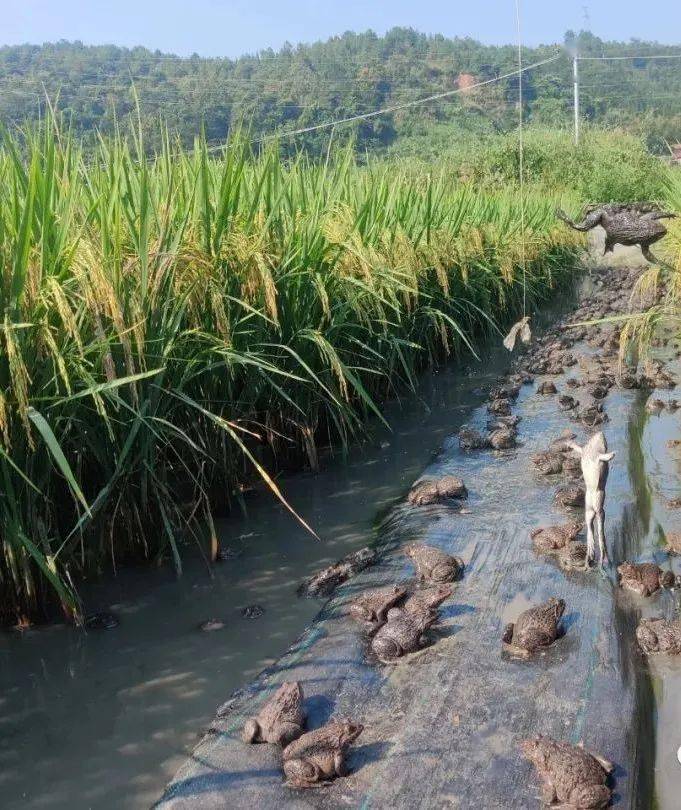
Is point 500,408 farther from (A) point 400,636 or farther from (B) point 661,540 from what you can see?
(A) point 400,636

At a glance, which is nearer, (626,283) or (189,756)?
(189,756)

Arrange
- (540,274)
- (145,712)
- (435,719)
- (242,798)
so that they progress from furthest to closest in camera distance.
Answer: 1. (540,274)
2. (145,712)
3. (435,719)
4. (242,798)

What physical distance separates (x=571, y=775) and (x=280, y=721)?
0.71 metres

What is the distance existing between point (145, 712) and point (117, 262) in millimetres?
1448

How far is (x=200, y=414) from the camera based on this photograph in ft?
11.6

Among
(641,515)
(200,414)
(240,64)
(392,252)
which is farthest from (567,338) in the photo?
(240,64)

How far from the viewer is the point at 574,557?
2.98 metres

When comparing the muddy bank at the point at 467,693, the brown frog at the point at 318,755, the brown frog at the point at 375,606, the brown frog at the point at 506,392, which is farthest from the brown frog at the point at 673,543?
the brown frog at the point at 506,392

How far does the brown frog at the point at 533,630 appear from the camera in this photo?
2432 millimetres

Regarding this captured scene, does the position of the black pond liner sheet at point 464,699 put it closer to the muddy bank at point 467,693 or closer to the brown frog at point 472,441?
the muddy bank at point 467,693

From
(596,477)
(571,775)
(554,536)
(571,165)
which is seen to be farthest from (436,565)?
(571,165)

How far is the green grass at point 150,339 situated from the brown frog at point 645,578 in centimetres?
128

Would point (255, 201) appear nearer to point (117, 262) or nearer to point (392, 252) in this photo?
point (117, 262)

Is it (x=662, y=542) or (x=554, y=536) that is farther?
(x=662, y=542)
